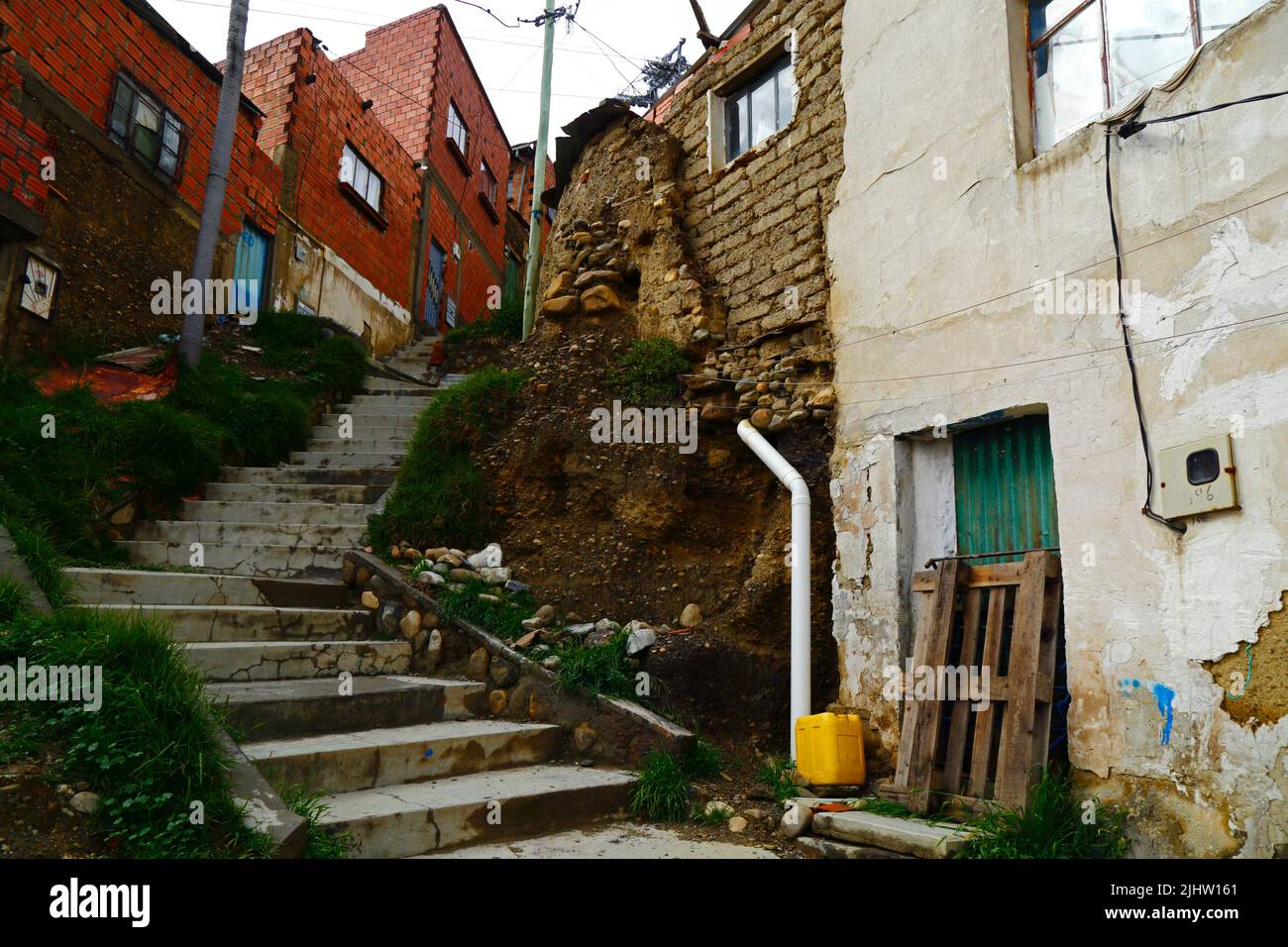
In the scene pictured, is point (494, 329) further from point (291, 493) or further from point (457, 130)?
point (457, 130)

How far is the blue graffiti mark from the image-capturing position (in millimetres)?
3416

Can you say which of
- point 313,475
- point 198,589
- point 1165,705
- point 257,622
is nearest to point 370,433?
point 313,475

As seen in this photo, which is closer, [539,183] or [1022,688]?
[1022,688]

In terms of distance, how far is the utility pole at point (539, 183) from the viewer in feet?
29.8

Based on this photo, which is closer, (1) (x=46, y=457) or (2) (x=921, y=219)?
(2) (x=921, y=219)

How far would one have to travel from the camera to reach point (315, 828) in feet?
9.95

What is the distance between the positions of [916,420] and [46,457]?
5.92 meters

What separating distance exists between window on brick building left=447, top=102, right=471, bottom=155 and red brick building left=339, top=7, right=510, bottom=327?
0.02 metres

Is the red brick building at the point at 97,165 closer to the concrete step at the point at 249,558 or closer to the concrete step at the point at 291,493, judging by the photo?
the concrete step at the point at 291,493

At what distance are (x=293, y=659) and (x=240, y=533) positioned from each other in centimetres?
174

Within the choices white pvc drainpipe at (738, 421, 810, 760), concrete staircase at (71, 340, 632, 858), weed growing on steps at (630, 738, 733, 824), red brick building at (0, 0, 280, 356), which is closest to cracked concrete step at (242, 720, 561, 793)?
concrete staircase at (71, 340, 632, 858)

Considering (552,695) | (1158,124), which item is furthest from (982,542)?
(552,695)

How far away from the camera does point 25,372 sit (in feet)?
23.2
